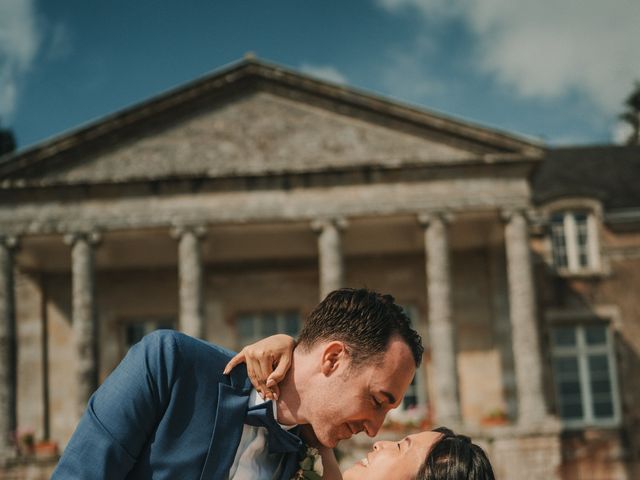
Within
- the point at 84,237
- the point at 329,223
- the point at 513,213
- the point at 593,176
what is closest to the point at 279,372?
the point at 329,223

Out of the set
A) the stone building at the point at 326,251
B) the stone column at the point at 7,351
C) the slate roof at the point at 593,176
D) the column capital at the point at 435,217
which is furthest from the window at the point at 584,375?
the stone column at the point at 7,351

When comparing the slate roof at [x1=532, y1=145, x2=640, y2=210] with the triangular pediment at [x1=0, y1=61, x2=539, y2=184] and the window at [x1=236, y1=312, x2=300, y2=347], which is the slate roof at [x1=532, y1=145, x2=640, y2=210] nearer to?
the triangular pediment at [x1=0, y1=61, x2=539, y2=184]

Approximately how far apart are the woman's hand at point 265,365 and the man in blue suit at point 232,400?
0.03m

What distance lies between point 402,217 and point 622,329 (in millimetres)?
6751

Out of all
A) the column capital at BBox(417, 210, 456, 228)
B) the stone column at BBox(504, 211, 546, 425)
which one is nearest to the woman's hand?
the stone column at BBox(504, 211, 546, 425)

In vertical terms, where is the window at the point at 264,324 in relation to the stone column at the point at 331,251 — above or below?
below

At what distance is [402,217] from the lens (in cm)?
1989

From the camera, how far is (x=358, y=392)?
225 centimetres

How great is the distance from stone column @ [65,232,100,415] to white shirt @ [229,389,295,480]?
17.0m

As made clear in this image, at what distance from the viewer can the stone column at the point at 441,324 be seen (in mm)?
18797

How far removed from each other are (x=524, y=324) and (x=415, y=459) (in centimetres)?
1659

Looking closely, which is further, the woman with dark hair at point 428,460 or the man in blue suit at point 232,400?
the woman with dark hair at point 428,460

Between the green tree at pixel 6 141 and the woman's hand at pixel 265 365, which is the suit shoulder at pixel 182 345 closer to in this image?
the woman's hand at pixel 265 365

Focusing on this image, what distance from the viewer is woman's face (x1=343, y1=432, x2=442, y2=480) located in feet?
9.41
